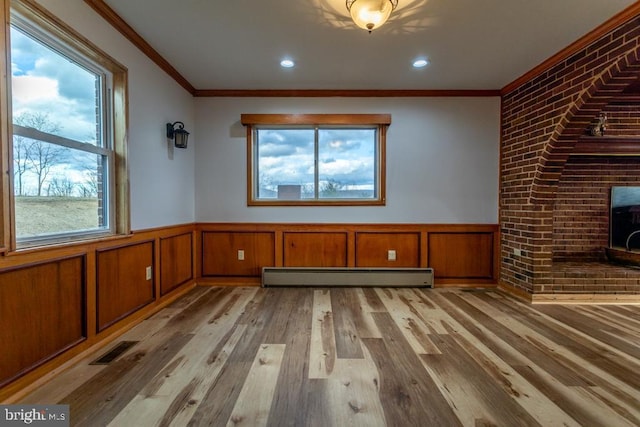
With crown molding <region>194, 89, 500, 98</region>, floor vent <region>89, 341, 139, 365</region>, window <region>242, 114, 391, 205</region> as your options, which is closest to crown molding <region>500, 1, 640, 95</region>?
crown molding <region>194, 89, 500, 98</region>

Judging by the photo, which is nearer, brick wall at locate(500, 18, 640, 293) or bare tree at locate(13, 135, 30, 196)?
bare tree at locate(13, 135, 30, 196)

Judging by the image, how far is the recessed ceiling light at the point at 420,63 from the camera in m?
2.84

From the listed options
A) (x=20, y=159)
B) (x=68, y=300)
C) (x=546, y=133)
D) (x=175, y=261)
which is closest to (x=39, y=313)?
(x=68, y=300)

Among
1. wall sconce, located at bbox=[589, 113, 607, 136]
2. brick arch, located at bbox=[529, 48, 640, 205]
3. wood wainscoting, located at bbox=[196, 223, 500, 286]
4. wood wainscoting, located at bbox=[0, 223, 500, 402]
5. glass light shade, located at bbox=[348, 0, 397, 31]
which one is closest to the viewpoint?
wood wainscoting, located at bbox=[0, 223, 500, 402]

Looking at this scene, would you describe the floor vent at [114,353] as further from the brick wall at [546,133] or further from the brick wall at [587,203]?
the brick wall at [587,203]

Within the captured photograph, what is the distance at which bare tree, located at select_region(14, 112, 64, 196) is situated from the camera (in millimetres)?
1643

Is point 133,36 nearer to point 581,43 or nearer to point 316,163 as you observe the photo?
point 316,163

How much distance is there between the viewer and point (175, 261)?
Result: 3.19 meters

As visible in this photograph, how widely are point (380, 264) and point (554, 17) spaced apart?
281 centimetres

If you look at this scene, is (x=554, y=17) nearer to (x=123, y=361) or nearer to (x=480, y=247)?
(x=480, y=247)

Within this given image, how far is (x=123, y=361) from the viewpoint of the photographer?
6.21 feet

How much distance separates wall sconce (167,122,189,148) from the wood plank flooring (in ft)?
5.74

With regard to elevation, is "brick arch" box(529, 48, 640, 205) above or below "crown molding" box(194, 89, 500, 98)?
below

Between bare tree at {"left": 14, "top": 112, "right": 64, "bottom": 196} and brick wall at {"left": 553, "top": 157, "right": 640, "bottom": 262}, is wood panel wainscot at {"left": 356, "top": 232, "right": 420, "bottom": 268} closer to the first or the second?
brick wall at {"left": 553, "top": 157, "right": 640, "bottom": 262}
